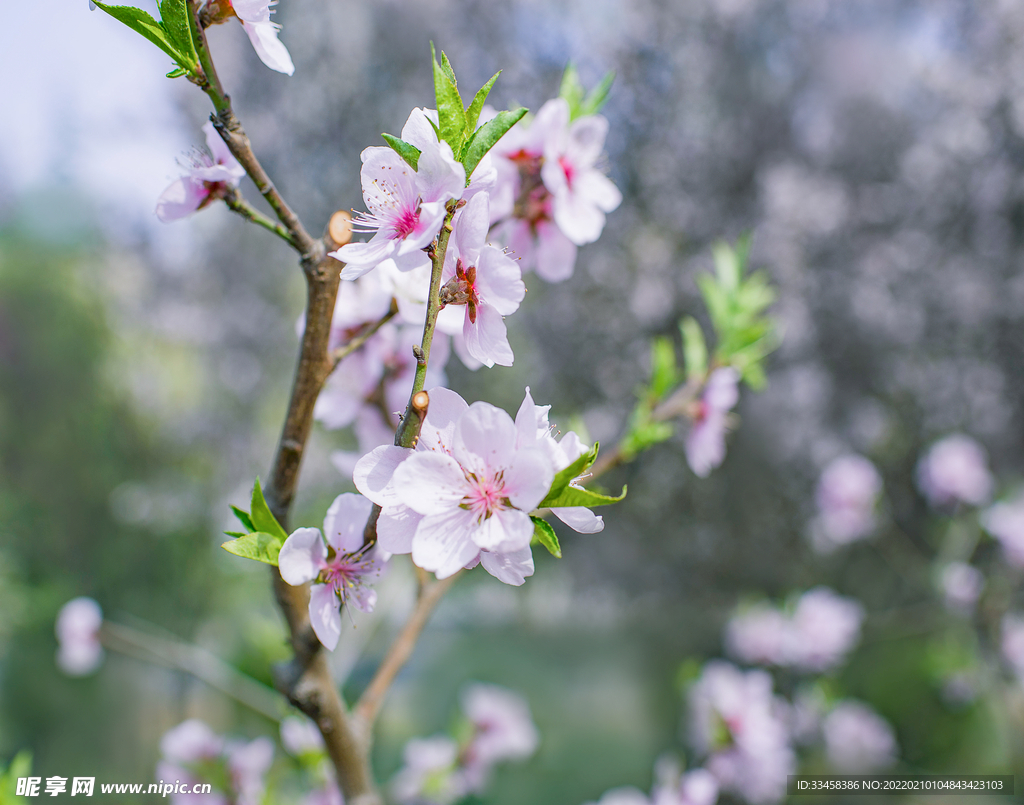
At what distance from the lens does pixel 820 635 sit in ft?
3.76

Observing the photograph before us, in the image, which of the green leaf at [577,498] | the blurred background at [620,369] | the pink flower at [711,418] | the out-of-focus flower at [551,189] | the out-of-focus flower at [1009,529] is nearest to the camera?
the green leaf at [577,498]

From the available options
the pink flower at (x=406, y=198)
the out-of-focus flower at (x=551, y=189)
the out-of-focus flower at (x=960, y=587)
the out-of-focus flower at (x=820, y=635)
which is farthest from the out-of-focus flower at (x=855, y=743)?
the pink flower at (x=406, y=198)

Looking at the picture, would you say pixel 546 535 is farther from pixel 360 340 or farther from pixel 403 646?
pixel 403 646

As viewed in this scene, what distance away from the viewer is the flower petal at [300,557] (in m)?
0.23

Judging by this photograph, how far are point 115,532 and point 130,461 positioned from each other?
1.42 feet

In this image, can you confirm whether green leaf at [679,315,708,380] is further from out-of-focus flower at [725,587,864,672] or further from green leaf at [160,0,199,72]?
out-of-focus flower at [725,587,864,672]

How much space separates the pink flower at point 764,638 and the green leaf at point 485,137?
1161 millimetres

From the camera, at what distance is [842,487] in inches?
50.1

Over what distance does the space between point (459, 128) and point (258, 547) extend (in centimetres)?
19

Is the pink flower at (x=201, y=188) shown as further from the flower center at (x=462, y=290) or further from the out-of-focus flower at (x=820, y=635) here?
the out-of-focus flower at (x=820, y=635)

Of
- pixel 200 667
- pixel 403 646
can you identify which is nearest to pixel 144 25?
pixel 403 646

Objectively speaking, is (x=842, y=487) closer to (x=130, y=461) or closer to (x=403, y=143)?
(x=403, y=143)

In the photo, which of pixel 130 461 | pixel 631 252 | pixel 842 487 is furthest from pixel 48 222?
pixel 842 487

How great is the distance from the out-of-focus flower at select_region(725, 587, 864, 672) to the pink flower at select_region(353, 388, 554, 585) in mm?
1096
